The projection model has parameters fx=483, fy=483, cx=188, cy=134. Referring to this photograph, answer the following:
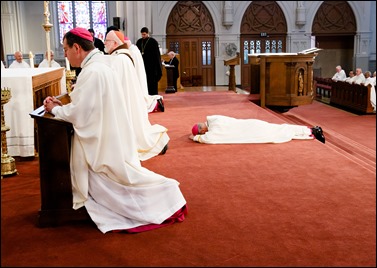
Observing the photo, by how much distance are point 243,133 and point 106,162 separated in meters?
3.38

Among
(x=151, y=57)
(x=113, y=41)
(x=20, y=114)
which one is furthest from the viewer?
(x=151, y=57)

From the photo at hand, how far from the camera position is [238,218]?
350 cm

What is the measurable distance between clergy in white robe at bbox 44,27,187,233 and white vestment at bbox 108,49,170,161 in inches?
69.0

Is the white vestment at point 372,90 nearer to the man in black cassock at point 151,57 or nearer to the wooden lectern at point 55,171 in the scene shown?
the man in black cassock at point 151,57

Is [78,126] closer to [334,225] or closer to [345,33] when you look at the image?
[334,225]

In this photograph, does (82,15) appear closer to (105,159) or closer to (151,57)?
(151,57)

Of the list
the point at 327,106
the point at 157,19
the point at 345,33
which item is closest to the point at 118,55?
the point at 327,106

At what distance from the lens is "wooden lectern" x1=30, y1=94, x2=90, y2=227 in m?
3.22

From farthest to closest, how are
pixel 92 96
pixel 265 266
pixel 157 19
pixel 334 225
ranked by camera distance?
pixel 157 19 < pixel 334 225 < pixel 92 96 < pixel 265 266

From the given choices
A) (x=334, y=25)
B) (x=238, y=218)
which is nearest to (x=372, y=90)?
(x=334, y=25)

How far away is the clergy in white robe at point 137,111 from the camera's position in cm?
523

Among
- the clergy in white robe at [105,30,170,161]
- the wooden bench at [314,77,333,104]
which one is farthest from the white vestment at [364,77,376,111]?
the clergy in white robe at [105,30,170,161]

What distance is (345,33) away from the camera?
19.7 metres

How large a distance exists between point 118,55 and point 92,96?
7.65 feet
